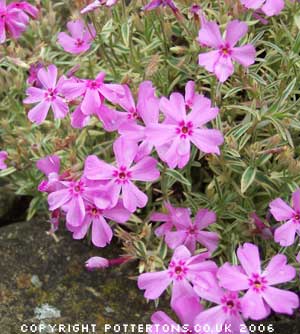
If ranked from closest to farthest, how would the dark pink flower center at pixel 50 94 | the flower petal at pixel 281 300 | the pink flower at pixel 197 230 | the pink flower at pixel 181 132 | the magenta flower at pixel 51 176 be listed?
the flower petal at pixel 281 300, the pink flower at pixel 181 132, the magenta flower at pixel 51 176, the pink flower at pixel 197 230, the dark pink flower center at pixel 50 94

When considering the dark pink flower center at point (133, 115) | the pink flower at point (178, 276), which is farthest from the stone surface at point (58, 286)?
the dark pink flower center at point (133, 115)

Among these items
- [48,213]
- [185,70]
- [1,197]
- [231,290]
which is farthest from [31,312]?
[185,70]

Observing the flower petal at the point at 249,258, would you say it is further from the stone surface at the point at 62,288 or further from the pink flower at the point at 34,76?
the pink flower at the point at 34,76

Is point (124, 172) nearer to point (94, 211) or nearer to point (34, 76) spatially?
point (94, 211)

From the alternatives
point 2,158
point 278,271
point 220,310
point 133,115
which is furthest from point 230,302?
point 2,158

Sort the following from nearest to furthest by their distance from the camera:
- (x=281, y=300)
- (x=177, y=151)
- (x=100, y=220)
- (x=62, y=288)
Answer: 1. (x=281, y=300)
2. (x=177, y=151)
3. (x=100, y=220)
4. (x=62, y=288)

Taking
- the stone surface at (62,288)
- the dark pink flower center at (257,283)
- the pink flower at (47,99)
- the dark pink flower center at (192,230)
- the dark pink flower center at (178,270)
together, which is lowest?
the stone surface at (62,288)
